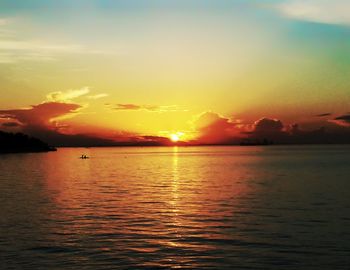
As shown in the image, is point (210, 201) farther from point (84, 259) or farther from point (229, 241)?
point (84, 259)

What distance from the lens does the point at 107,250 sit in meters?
29.4

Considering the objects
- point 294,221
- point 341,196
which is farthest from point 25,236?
point 341,196

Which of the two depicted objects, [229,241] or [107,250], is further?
[229,241]

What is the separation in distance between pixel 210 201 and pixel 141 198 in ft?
30.7

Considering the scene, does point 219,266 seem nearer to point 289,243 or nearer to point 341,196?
point 289,243

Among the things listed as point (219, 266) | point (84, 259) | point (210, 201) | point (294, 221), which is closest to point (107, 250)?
point (84, 259)

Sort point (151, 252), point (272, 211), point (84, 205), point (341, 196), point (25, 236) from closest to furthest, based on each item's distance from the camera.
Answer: point (151, 252) → point (25, 236) → point (272, 211) → point (84, 205) → point (341, 196)

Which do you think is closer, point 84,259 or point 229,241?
point 84,259

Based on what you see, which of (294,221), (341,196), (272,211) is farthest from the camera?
(341,196)

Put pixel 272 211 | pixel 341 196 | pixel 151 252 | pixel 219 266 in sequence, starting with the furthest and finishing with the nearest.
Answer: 1. pixel 341 196
2. pixel 272 211
3. pixel 151 252
4. pixel 219 266

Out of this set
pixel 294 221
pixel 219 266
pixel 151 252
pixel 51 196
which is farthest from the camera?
pixel 51 196

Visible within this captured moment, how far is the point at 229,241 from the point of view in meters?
31.8

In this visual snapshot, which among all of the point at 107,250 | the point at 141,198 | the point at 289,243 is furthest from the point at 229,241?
the point at 141,198

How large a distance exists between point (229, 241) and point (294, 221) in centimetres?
1062
